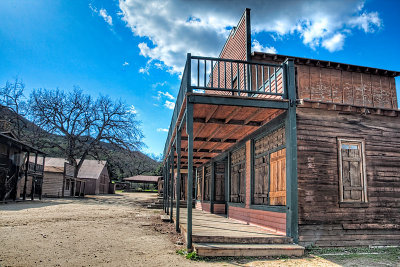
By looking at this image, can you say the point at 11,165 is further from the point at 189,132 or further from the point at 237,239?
the point at 237,239

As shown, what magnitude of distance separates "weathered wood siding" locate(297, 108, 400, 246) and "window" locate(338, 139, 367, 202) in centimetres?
12

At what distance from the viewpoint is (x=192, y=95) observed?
6590 millimetres

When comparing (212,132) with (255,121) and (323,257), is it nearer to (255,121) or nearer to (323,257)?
(255,121)

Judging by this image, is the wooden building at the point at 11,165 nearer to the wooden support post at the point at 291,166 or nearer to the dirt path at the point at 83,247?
the dirt path at the point at 83,247

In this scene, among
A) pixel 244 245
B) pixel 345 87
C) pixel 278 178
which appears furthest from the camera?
pixel 345 87

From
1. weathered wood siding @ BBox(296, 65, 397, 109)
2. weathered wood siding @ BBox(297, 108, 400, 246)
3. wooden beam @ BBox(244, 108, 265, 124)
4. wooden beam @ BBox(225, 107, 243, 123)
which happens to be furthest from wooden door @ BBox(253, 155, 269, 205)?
weathered wood siding @ BBox(296, 65, 397, 109)

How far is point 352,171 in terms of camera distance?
712cm

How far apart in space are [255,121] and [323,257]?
3.84 m

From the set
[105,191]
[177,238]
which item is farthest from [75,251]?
[105,191]

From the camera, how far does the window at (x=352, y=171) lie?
6.93 meters

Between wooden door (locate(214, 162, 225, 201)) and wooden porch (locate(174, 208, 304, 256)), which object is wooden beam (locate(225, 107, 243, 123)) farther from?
wooden door (locate(214, 162, 225, 201))

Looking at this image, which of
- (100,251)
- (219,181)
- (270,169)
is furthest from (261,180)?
Result: (219,181)

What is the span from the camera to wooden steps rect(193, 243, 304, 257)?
5738 mm

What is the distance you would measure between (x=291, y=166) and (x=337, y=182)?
1221mm
